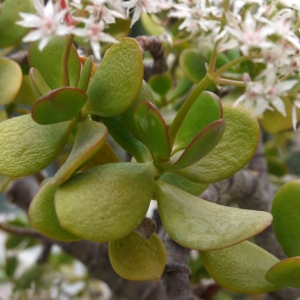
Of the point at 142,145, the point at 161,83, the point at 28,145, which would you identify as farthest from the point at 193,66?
the point at 28,145

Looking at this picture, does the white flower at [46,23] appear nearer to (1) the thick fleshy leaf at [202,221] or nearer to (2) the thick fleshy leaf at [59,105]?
(2) the thick fleshy leaf at [59,105]

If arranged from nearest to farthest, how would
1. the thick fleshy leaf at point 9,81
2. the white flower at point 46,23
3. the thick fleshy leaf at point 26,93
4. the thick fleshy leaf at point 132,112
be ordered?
the white flower at point 46,23 → the thick fleshy leaf at point 132,112 → the thick fleshy leaf at point 9,81 → the thick fleshy leaf at point 26,93

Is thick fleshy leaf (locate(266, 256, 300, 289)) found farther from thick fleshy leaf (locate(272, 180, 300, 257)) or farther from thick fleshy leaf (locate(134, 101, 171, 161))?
thick fleshy leaf (locate(134, 101, 171, 161))

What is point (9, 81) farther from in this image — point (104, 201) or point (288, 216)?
point (288, 216)

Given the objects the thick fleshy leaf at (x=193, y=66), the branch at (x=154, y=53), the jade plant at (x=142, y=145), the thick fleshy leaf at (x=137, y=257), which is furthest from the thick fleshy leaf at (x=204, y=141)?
the thick fleshy leaf at (x=193, y=66)

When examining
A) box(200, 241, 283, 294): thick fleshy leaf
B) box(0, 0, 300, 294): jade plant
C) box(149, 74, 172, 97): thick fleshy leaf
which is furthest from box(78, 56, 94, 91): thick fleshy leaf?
box(149, 74, 172, 97): thick fleshy leaf
